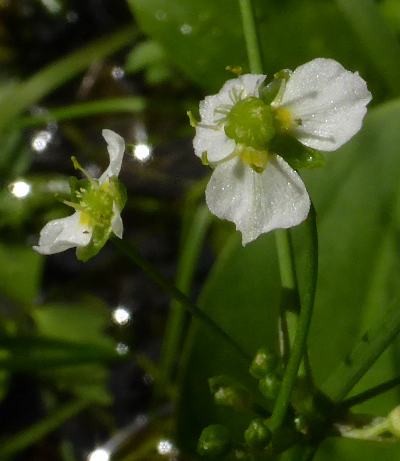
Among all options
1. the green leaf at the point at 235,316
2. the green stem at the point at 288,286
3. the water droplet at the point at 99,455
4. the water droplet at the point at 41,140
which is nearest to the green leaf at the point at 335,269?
the green leaf at the point at 235,316

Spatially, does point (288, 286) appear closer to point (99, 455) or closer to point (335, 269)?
point (335, 269)

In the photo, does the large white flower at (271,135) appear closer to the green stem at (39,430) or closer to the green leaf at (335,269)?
the green leaf at (335,269)

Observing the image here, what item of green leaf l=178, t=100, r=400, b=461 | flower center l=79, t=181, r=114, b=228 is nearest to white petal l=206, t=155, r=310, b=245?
flower center l=79, t=181, r=114, b=228

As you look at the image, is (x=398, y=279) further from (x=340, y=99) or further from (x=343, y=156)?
(x=340, y=99)

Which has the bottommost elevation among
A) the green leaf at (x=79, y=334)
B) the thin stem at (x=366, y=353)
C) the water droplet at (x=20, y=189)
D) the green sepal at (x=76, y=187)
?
the thin stem at (x=366, y=353)

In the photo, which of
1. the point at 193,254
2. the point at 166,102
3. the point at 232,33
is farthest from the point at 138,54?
the point at 193,254

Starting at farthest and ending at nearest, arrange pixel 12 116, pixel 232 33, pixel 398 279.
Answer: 1. pixel 12 116
2. pixel 232 33
3. pixel 398 279
